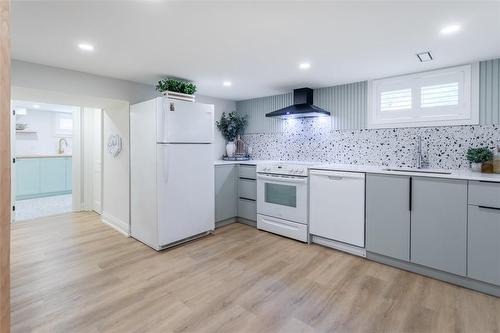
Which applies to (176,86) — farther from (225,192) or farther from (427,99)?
(427,99)

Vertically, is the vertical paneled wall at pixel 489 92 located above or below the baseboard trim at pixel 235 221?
above

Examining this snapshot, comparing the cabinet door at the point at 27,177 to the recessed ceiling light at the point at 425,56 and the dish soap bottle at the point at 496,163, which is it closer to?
the recessed ceiling light at the point at 425,56

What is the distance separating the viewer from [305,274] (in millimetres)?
2422

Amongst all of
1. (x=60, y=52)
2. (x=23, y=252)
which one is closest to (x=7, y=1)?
(x=60, y=52)

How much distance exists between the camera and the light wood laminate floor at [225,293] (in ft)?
5.67

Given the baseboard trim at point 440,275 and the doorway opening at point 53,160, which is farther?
the doorway opening at point 53,160

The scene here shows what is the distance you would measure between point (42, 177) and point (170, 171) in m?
5.01

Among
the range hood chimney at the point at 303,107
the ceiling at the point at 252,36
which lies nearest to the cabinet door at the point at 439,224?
the ceiling at the point at 252,36

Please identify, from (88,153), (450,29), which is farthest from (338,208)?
(88,153)

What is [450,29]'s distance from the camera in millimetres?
1946

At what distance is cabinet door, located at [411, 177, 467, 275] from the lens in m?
2.19

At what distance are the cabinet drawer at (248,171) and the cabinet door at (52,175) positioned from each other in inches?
202

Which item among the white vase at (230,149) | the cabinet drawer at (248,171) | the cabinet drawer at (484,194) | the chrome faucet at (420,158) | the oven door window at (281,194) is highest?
the white vase at (230,149)

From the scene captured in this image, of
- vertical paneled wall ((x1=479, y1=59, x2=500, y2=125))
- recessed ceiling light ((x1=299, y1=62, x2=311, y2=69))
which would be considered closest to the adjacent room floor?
recessed ceiling light ((x1=299, y1=62, x2=311, y2=69))
